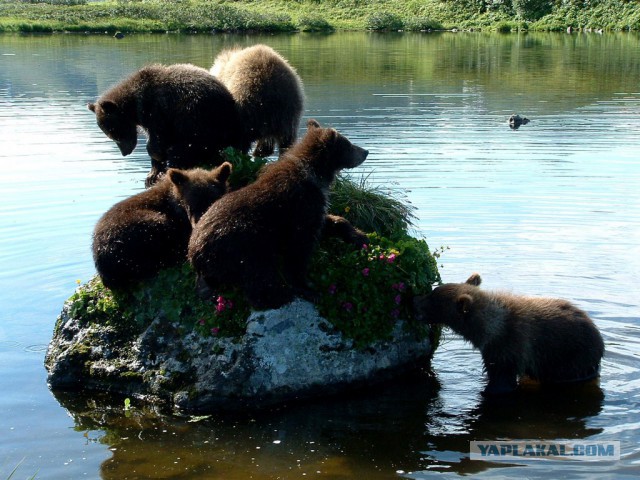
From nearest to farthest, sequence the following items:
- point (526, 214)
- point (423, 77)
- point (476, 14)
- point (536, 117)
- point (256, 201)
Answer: point (256, 201) < point (526, 214) < point (536, 117) < point (423, 77) < point (476, 14)

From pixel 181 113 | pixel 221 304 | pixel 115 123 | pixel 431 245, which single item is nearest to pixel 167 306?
pixel 221 304

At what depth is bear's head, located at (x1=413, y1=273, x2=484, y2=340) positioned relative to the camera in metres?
8.72

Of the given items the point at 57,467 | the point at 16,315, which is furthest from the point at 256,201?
the point at 16,315

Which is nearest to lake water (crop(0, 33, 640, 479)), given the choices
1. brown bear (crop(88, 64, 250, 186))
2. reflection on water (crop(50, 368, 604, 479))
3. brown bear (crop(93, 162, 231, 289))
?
reflection on water (crop(50, 368, 604, 479))

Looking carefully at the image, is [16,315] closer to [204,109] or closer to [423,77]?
[204,109]

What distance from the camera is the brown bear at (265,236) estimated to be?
26.4 ft

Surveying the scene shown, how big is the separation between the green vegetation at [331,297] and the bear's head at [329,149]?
0.87 metres

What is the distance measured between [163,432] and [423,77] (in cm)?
3224

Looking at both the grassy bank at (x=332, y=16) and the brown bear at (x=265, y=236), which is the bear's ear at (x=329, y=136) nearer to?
the brown bear at (x=265, y=236)

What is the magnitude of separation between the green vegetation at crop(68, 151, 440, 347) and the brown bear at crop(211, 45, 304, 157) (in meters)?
2.10

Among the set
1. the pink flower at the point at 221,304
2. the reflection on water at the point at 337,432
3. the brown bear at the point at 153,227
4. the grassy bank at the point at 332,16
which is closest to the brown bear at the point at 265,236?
the pink flower at the point at 221,304

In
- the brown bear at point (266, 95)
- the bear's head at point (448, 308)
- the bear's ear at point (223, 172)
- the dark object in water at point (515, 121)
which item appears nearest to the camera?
the bear's head at point (448, 308)

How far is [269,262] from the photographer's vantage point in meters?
8.18

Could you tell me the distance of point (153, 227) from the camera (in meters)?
8.70
